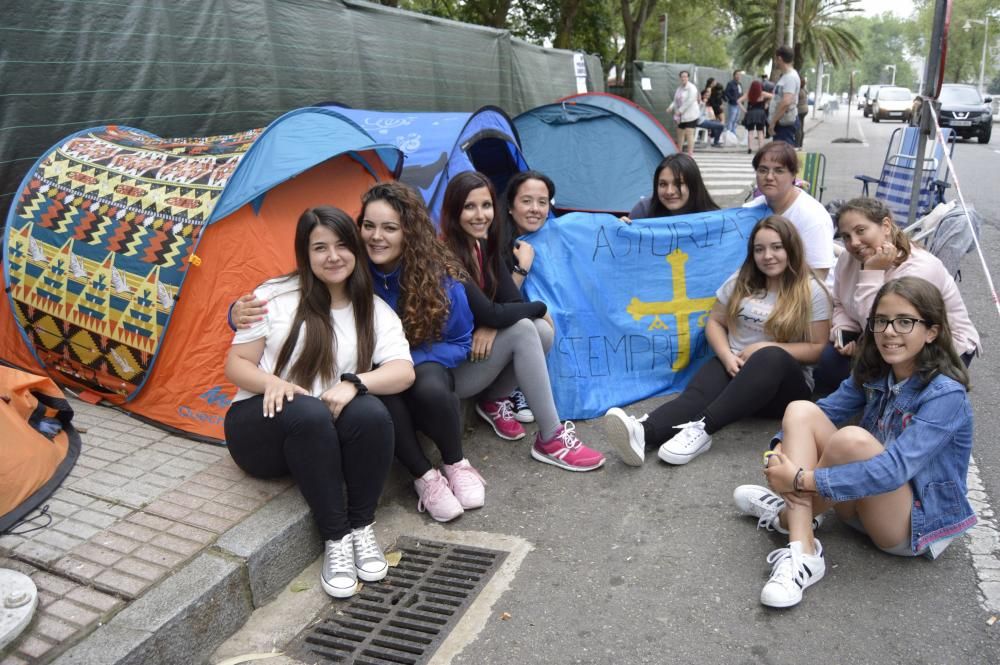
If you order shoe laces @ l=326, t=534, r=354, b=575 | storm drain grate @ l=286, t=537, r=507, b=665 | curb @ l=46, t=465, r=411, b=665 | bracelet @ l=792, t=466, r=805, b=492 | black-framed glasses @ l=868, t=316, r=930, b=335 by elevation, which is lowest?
storm drain grate @ l=286, t=537, r=507, b=665

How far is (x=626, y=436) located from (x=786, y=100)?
29.3 feet

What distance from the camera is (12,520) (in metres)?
2.75

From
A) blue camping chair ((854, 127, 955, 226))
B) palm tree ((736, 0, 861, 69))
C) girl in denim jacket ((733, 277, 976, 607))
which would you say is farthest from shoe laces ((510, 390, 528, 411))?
palm tree ((736, 0, 861, 69))

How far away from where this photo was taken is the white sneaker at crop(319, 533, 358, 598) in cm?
273

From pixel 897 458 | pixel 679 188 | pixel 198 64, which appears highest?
pixel 198 64

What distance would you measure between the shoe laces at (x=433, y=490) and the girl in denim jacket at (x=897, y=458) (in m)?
1.31

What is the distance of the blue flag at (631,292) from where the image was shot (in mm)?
4344

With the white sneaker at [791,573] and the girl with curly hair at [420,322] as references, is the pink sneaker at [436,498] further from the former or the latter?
the white sneaker at [791,573]

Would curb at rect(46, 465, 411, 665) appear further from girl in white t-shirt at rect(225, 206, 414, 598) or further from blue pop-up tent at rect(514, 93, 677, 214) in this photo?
blue pop-up tent at rect(514, 93, 677, 214)

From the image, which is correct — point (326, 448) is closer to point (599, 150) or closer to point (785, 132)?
point (599, 150)

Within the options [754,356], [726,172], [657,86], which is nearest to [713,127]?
[657,86]

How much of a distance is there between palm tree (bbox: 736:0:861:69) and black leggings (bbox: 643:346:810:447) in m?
38.4

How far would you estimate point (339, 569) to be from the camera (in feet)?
9.08

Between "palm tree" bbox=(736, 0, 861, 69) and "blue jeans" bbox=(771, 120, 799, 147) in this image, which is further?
"palm tree" bbox=(736, 0, 861, 69)
